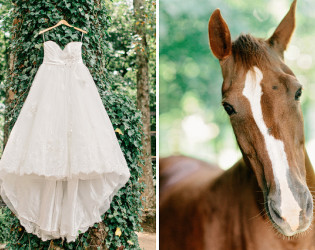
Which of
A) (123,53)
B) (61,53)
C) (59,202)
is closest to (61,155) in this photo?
(59,202)

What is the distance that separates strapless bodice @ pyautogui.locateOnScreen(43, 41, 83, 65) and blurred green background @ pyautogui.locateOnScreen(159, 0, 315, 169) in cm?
59

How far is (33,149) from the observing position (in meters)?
2.13

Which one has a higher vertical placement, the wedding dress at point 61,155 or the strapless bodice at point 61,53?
the strapless bodice at point 61,53

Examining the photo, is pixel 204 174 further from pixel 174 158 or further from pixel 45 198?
pixel 45 198

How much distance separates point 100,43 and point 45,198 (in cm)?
127

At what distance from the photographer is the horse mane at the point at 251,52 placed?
74.9 inches

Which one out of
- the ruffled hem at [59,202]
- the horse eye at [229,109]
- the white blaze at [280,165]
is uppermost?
the horse eye at [229,109]

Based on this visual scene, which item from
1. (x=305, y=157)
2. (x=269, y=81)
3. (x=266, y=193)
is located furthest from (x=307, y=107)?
(x=266, y=193)

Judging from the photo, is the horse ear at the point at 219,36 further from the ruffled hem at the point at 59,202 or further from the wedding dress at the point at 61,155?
the ruffled hem at the point at 59,202

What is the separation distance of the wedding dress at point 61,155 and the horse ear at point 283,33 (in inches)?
46.5

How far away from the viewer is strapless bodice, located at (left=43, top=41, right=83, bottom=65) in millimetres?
2373

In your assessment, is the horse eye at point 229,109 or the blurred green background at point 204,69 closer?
the horse eye at point 229,109

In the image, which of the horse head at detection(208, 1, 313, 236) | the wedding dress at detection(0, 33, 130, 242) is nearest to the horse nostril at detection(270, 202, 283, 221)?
the horse head at detection(208, 1, 313, 236)

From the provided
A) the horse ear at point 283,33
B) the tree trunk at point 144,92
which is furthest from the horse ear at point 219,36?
the tree trunk at point 144,92
